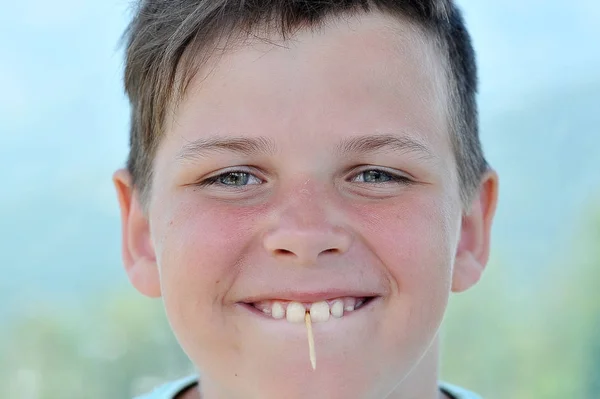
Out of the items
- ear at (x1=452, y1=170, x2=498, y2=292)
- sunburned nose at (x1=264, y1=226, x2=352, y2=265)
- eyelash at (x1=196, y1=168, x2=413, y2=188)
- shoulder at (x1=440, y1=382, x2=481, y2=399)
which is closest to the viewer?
sunburned nose at (x1=264, y1=226, x2=352, y2=265)

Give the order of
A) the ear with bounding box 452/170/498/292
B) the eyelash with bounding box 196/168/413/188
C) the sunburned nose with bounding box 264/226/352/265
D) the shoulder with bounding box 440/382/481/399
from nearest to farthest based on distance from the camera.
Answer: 1. the sunburned nose with bounding box 264/226/352/265
2. the eyelash with bounding box 196/168/413/188
3. the ear with bounding box 452/170/498/292
4. the shoulder with bounding box 440/382/481/399

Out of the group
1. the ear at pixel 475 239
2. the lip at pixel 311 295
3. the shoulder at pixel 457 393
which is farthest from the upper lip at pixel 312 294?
the shoulder at pixel 457 393

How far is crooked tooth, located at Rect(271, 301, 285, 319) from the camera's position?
3.46ft

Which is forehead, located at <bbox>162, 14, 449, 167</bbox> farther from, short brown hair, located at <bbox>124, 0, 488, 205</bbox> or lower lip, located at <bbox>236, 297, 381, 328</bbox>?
lower lip, located at <bbox>236, 297, 381, 328</bbox>

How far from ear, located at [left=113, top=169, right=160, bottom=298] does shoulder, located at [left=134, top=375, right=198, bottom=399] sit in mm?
Result: 285

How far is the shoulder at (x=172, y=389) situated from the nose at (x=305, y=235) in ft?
1.91

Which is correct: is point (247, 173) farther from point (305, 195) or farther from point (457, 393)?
point (457, 393)

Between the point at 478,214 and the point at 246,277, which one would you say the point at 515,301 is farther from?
A: the point at 246,277

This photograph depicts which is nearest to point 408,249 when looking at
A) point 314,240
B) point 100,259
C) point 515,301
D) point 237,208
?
point 314,240

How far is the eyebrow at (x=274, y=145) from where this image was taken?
103cm

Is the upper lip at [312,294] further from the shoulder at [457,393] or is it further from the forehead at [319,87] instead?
the shoulder at [457,393]

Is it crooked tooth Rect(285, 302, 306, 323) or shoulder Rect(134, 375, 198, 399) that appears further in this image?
shoulder Rect(134, 375, 198, 399)

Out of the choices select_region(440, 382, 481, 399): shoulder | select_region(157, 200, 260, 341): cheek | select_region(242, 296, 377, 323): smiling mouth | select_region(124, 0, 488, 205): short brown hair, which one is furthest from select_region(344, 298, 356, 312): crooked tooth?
select_region(440, 382, 481, 399): shoulder

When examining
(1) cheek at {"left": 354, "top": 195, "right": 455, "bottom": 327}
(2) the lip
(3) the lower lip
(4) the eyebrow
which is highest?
(4) the eyebrow
